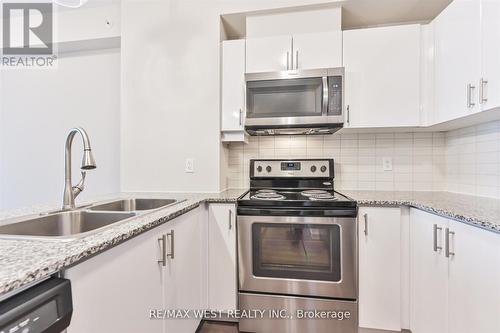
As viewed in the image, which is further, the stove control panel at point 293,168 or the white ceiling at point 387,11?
the stove control panel at point 293,168

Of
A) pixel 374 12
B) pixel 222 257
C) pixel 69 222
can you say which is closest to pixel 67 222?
pixel 69 222

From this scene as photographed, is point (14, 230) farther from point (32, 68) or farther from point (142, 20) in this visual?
point (32, 68)

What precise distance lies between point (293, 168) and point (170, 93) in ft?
3.96

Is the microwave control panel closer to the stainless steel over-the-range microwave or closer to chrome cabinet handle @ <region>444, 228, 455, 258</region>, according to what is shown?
the stainless steel over-the-range microwave

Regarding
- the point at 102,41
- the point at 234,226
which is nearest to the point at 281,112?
the point at 234,226

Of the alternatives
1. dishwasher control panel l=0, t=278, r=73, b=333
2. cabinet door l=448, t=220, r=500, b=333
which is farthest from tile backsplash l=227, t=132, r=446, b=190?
dishwasher control panel l=0, t=278, r=73, b=333

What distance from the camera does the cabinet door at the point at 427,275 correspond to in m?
1.31

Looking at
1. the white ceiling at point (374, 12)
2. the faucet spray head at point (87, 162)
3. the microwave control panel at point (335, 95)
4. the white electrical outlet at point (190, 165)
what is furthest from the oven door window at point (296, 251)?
the white ceiling at point (374, 12)

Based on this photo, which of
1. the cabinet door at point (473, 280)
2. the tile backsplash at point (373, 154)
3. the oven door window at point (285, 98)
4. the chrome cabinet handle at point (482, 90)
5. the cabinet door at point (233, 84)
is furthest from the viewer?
the tile backsplash at point (373, 154)

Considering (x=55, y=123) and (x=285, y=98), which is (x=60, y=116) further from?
(x=285, y=98)

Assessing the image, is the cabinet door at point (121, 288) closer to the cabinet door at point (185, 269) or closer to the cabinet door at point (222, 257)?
the cabinet door at point (185, 269)

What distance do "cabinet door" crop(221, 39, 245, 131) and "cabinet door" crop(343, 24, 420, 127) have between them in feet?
2.61

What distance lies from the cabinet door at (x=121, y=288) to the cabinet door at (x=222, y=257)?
63 centimetres

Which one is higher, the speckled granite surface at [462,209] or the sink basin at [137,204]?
the speckled granite surface at [462,209]
